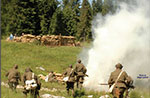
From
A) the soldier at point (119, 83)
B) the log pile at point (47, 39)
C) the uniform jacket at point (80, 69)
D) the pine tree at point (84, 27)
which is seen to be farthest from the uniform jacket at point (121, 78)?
the pine tree at point (84, 27)

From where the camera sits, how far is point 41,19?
55.2 meters

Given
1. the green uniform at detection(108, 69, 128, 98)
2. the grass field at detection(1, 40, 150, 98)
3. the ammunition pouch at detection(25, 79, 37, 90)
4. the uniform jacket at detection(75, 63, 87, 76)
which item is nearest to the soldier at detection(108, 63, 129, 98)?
the green uniform at detection(108, 69, 128, 98)

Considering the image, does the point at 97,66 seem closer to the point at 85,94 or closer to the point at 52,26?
the point at 85,94

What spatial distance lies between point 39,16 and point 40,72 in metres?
31.1

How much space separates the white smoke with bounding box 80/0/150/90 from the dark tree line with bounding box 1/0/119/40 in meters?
15.3

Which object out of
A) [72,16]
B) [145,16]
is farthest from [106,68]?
[72,16]

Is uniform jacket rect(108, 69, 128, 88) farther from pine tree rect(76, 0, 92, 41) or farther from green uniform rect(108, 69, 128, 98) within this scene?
pine tree rect(76, 0, 92, 41)

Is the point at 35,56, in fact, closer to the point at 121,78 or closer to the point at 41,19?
the point at 121,78

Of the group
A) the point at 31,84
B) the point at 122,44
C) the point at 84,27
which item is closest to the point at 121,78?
the point at 31,84

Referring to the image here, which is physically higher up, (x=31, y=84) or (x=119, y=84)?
(x=31, y=84)

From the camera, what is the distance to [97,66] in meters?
21.0

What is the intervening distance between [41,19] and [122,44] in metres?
36.1

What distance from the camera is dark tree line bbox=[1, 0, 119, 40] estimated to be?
1937 inches

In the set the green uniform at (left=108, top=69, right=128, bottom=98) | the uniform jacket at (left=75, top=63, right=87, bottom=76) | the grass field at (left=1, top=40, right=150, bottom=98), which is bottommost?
the grass field at (left=1, top=40, right=150, bottom=98)
